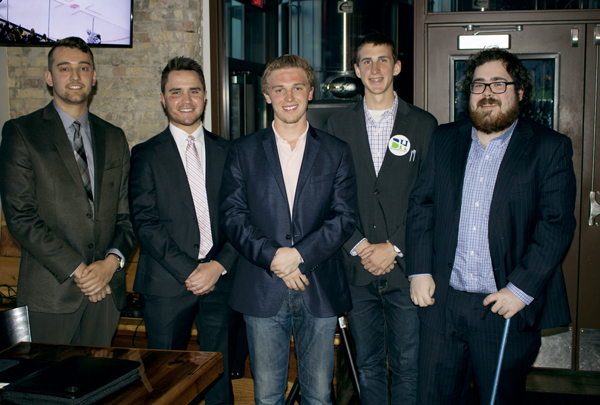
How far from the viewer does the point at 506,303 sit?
187 cm

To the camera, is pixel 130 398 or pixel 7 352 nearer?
pixel 130 398

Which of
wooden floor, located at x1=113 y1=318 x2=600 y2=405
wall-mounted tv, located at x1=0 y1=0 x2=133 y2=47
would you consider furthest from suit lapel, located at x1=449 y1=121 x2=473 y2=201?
wall-mounted tv, located at x1=0 y1=0 x2=133 y2=47

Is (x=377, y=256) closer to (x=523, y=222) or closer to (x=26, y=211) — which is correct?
(x=523, y=222)

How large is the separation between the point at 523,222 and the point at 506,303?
340mm

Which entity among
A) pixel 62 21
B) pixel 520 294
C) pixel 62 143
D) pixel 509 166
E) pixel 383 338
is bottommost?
pixel 383 338

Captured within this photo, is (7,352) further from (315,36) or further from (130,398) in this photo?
(315,36)

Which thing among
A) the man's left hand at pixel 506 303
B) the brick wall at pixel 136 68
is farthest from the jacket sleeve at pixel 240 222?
the brick wall at pixel 136 68

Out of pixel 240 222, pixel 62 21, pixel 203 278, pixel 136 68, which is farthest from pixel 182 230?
pixel 62 21

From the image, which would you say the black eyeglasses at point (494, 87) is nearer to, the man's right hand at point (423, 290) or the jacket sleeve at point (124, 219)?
the man's right hand at point (423, 290)

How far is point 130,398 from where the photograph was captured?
1201 millimetres

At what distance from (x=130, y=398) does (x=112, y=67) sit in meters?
3.02

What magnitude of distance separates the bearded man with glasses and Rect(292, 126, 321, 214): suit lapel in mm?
503

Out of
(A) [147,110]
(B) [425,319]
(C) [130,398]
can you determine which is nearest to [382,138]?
(B) [425,319]

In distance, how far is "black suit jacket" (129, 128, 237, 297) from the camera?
2.21 meters
